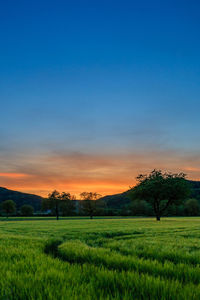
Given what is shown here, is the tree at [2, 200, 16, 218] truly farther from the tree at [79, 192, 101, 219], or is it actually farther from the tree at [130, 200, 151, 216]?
the tree at [130, 200, 151, 216]

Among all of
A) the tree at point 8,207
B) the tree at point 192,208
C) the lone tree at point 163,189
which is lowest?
the tree at point 192,208

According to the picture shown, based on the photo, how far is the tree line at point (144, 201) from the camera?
160ft

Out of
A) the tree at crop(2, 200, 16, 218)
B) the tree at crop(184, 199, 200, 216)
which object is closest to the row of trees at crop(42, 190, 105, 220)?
the tree at crop(2, 200, 16, 218)

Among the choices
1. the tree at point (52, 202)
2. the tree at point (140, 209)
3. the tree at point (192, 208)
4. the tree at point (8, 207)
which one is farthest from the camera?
the tree at point (140, 209)

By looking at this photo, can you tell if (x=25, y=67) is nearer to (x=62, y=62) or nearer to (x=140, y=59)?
(x=62, y=62)

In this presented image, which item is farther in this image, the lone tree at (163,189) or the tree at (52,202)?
the tree at (52,202)

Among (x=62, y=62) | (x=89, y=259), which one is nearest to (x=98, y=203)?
(x=62, y=62)

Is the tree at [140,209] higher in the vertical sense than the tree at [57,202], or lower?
lower

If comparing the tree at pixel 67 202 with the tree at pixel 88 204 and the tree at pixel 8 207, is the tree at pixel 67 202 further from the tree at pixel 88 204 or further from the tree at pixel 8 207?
the tree at pixel 8 207

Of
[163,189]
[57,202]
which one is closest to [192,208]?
[57,202]

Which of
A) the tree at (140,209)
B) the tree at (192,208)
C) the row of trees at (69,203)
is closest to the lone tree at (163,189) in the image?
the row of trees at (69,203)

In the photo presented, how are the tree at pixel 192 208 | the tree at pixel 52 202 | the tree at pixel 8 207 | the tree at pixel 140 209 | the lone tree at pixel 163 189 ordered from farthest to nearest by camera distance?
the tree at pixel 140 209 → the tree at pixel 192 208 → the tree at pixel 8 207 → the tree at pixel 52 202 → the lone tree at pixel 163 189

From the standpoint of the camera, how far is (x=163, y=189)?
48.2 meters

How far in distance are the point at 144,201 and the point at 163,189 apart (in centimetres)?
5724
